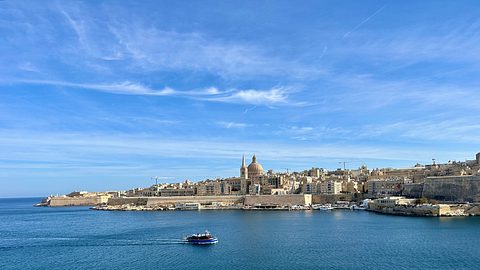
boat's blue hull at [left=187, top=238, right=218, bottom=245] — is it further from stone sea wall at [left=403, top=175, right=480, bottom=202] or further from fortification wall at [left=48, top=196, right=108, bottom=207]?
fortification wall at [left=48, top=196, right=108, bottom=207]

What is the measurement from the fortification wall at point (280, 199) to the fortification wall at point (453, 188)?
39.3 feet

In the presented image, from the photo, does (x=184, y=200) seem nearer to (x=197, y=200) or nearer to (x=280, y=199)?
(x=197, y=200)

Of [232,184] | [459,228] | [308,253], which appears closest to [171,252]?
[308,253]

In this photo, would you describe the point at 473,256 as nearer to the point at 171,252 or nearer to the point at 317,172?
the point at 171,252

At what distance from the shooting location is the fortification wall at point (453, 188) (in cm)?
4109

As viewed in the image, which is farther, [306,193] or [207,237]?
[306,193]

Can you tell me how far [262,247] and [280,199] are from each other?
101 feet

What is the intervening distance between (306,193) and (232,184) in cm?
1168

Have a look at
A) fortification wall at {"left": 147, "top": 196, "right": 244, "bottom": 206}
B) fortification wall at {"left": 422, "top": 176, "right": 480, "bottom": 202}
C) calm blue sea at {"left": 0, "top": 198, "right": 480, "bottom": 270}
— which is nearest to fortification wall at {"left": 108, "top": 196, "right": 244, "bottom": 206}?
fortification wall at {"left": 147, "top": 196, "right": 244, "bottom": 206}

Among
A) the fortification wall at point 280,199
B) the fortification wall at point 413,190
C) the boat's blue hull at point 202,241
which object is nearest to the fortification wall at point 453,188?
the fortification wall at point 413,190

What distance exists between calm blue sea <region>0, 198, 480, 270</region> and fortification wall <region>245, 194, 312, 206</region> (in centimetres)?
1929

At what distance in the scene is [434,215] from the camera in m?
37.2

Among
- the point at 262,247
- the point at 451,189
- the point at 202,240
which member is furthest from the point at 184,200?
the point at 262,247

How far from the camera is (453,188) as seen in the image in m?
43.0
